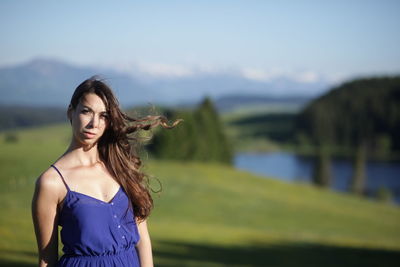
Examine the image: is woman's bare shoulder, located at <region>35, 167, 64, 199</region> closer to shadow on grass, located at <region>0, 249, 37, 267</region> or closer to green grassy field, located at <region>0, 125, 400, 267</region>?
green grassy field, located at <region>0, 125, 400, 267</region>

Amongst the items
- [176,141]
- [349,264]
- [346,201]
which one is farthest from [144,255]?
[176,141]

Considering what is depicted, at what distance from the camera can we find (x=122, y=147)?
3779 millimetres

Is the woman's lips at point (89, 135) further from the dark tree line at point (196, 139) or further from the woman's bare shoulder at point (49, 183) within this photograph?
the dark tree line at point (196, 139)

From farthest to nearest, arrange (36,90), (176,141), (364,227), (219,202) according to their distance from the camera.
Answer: (36,90), (176,141), (219,202), (364,227)

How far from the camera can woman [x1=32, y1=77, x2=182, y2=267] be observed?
128 inches

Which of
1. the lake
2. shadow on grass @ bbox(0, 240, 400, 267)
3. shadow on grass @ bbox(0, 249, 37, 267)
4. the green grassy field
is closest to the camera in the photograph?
shadow on grass @ bbox(0, 249, 37, 267)

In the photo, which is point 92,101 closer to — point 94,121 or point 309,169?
point 94,121

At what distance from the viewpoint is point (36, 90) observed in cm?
9494

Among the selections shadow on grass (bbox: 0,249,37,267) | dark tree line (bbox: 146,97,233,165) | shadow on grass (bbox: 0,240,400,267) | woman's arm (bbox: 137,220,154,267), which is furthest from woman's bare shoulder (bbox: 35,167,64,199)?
dark tree line (bbox: 146,97,233,165)

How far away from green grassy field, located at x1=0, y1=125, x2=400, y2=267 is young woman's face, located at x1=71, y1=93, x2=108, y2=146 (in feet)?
2.78

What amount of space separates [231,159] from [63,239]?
3279 inches

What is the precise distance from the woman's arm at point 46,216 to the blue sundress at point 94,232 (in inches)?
2.3

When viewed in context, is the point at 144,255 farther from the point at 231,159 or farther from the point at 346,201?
the point at 231,159

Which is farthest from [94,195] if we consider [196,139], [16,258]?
[196,139]
